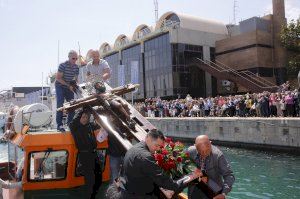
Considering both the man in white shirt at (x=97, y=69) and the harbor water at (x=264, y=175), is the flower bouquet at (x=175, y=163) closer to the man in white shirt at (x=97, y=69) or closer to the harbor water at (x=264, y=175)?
the man in white shirt at (x=97, y=69)

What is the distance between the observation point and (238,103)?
25.1 m

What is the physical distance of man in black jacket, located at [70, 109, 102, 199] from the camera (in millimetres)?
6324

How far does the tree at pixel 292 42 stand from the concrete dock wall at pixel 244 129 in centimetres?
1839

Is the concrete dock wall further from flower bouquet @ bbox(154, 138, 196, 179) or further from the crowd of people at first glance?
flower bouquet @ bbox(154, 138, 196, 179)

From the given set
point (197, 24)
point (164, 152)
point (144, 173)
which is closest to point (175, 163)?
point (164, 152)

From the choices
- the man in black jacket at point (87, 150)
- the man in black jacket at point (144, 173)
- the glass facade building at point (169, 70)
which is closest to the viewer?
the man in black jacket at point (144, 173)

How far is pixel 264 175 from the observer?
15.0 metres

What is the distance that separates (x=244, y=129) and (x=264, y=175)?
762cm

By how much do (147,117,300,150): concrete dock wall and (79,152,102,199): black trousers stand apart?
49.1 feet

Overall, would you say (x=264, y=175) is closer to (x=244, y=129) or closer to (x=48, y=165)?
(x=244, y=129)

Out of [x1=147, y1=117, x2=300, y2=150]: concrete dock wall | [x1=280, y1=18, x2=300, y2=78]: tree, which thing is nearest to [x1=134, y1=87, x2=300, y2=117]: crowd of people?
[x1=147, y1=117, x2=300, y2=150]: concrete dock wall

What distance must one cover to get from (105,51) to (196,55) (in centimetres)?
1995

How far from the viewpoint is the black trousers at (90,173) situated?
6.43 meters

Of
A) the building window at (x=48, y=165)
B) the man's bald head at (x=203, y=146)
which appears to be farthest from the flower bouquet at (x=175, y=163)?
the building window at (x=48, y=165)
